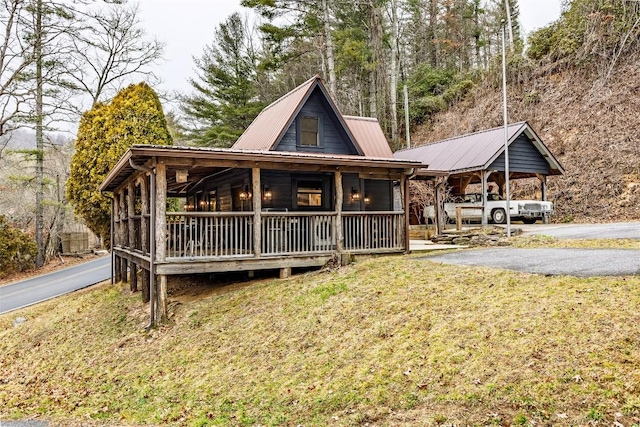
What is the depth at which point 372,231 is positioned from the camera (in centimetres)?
1309

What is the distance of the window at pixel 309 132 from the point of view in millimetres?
16141

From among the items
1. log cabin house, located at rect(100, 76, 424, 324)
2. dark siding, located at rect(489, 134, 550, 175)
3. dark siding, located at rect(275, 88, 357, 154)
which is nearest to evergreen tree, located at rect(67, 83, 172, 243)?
log cabin house, located at rect(100, 76, 424, 324)

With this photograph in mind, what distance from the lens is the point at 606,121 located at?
77.3ft

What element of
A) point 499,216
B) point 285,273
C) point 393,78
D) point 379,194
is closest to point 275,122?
point 379,194

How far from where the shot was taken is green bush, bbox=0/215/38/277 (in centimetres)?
2244

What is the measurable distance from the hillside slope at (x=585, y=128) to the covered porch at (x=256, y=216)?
1127 centimetres

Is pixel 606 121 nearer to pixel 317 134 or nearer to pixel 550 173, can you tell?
pixel 550 173

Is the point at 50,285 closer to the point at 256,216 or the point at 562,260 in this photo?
the point at 256,216

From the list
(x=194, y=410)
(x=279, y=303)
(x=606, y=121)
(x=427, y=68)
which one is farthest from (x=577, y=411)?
(x=427, y=68)

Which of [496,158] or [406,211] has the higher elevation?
[496,158]

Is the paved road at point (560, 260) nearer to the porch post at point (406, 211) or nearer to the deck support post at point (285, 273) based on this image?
the porch post at point (406, 211)

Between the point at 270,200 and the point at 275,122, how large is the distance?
343 cm

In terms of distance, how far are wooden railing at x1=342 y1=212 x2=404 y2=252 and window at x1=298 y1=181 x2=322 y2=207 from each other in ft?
8.43

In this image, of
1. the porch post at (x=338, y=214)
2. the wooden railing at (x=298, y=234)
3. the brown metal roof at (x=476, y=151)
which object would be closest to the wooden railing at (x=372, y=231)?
the porch post at (x=338, y=214)
